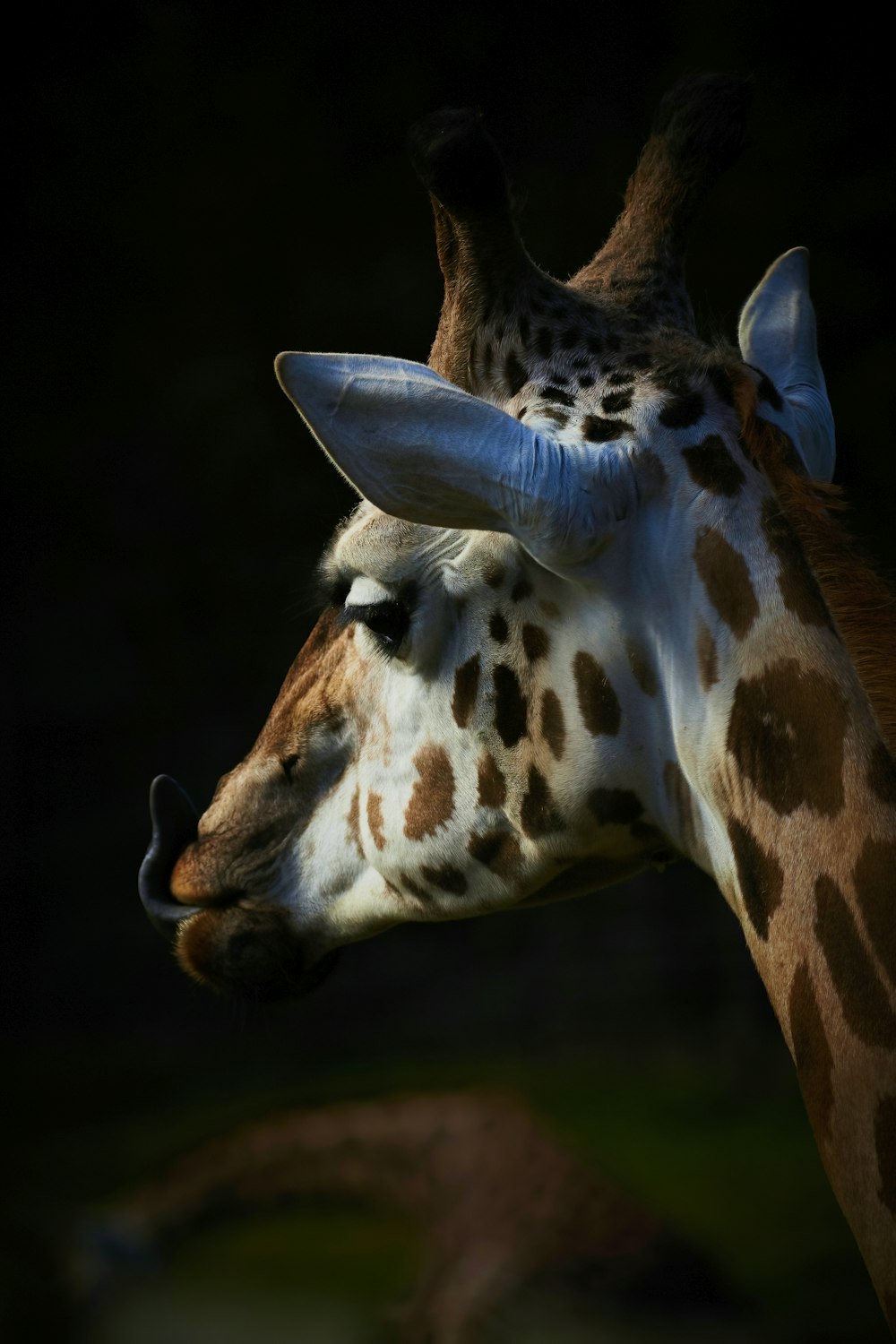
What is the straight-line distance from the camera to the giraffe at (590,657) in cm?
84

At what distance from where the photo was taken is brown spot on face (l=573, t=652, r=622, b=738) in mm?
940

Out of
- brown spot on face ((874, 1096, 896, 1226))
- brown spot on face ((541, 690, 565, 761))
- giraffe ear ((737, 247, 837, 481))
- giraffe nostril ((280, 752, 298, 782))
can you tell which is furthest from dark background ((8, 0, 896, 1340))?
brown spot on face ((874, 1096, 896, 1226))

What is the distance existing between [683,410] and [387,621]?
0.94ft

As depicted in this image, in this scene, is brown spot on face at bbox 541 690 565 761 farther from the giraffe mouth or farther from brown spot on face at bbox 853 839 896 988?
the giraffe mouth

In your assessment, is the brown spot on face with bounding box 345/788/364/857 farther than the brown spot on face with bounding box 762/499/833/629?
Yes

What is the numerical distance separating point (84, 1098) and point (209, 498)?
1.91 m

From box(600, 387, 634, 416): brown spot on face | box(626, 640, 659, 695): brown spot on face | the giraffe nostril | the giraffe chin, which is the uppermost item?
box(600, 387, 634, 416): brown spot on face

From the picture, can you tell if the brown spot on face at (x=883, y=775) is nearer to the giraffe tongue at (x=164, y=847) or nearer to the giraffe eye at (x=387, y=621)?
the giraffe eye at (x=387, y=621)

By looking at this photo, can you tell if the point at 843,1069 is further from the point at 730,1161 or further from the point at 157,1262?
the point at 730,1161

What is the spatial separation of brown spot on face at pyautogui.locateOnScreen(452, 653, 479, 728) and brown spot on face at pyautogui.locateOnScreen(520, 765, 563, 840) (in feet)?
0.24

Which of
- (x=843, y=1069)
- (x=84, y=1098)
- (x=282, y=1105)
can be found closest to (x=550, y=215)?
(x=282, y=1105)

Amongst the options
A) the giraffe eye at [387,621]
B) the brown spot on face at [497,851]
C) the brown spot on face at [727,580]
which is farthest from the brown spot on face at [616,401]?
the brown spot on face at [497,851]

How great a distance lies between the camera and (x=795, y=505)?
0.91 meters

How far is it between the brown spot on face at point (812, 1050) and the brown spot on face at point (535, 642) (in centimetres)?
29
